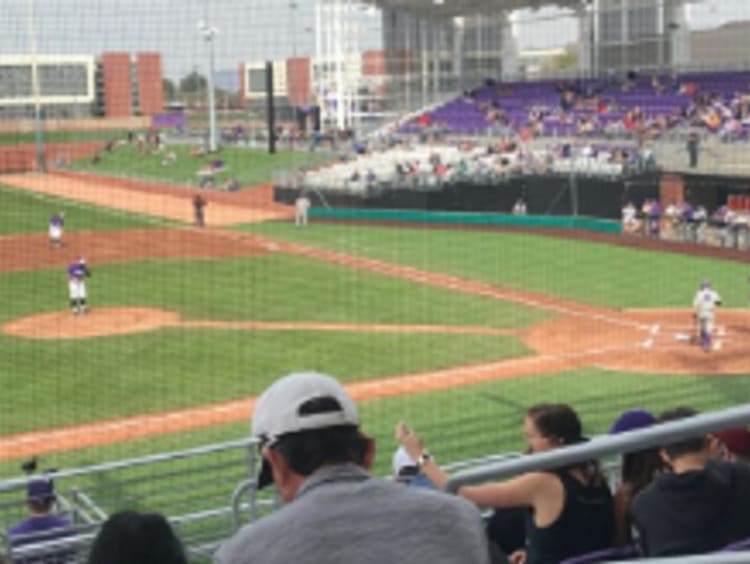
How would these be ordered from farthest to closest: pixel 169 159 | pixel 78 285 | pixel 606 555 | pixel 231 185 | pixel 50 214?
pixel 231 185 → pixel 169 159 → pixel 50 214 → pixel 78 285 → pixel 606 555

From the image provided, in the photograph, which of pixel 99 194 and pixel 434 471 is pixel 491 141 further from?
pixel 434 471

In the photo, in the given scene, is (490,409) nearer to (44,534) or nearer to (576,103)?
(44,534)

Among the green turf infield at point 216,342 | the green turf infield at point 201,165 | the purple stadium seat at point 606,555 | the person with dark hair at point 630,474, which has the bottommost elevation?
the green turf infield at point 216,342

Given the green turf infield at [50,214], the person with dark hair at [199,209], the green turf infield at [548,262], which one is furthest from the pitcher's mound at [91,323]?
the green turf infield at [50,214]

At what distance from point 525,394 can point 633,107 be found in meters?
17.1

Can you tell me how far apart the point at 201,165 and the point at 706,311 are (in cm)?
1670

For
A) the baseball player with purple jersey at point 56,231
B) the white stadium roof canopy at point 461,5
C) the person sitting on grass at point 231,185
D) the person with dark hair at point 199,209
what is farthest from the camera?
the white stadium roof canopy at point 461,5

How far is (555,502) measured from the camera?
2.49 m

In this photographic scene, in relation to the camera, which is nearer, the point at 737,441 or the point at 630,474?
the point at 630,474

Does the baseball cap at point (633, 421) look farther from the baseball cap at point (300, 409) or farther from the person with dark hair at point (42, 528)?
the person with dark hair at point (42, 528)

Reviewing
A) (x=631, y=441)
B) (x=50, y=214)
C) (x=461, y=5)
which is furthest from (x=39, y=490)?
(x=461, y=5)

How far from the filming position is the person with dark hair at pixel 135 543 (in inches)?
77.2

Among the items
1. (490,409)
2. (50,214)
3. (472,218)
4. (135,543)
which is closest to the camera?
(135,543)

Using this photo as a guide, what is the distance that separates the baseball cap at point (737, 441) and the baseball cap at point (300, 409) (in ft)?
5.82
